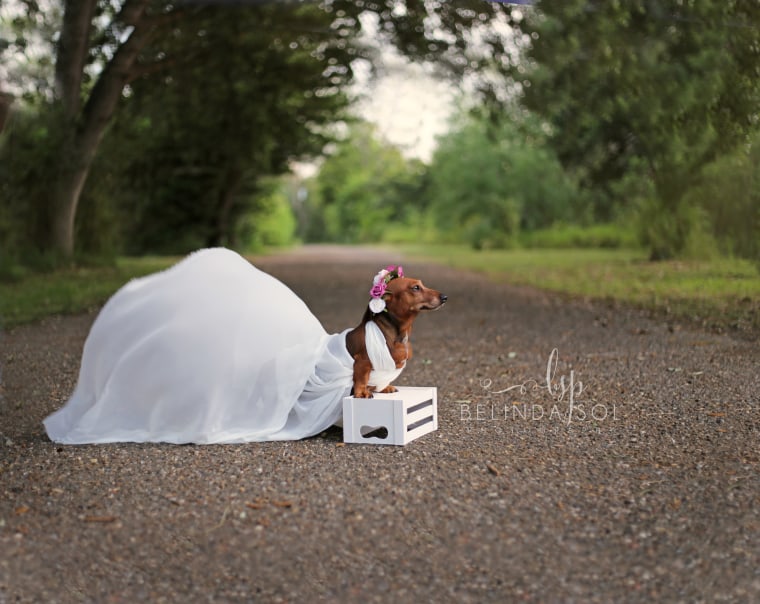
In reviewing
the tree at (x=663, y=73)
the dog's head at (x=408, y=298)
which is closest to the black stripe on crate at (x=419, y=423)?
the dog's head at (x=408, y=298)

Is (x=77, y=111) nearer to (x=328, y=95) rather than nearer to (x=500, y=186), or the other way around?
(x=328, y=95)

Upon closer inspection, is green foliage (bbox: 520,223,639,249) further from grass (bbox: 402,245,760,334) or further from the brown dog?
the brown dog

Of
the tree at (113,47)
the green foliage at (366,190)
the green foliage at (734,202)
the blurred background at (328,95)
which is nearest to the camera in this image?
the green foliage at (734,202)

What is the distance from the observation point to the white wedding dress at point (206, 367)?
4.50 metres

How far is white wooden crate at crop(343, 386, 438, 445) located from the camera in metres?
4.40

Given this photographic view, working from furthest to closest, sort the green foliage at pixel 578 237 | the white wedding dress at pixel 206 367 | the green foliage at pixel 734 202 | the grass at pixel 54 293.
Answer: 1. the green foliage at pixel 578 237
2. the grass at pixel 54 293
3. the green foliage at pixel 734 202
4. the white wedding dress at pixel 206 367

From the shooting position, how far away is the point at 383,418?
4.45m

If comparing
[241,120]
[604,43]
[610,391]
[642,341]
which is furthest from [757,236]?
[241,120]

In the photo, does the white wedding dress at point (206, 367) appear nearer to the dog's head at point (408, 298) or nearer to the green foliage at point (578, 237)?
the dog's head at point (408, 298)

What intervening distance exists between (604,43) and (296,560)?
12.8 m

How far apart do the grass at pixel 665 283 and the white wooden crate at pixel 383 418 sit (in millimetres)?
4779

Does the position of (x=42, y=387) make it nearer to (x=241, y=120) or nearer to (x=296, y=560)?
(x=296, y=560)

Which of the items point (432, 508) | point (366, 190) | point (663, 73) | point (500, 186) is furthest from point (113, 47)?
point (366, 190)

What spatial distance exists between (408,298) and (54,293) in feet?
27.4
